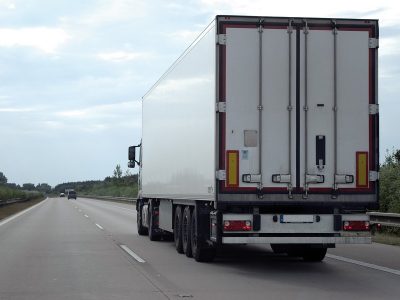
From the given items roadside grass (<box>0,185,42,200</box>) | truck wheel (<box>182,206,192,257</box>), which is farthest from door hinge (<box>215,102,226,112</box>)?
roadside grass (<box>0,185,42,200</box>)

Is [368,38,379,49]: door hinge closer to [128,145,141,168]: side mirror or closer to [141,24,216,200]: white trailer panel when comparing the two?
[141,24,216,200]: white trailer panel

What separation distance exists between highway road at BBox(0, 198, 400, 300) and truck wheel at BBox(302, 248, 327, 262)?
0.47ft

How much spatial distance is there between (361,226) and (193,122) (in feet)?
12.5

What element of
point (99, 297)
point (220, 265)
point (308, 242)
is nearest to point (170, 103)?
point (220, 265)

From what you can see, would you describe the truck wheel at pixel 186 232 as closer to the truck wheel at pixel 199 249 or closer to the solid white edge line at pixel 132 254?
the truck wheel at pixel 199 249

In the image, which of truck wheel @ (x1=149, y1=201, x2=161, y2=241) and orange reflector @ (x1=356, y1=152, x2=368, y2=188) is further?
truck wheel @ (x1=149, y1=201, x2=161, y2=241)

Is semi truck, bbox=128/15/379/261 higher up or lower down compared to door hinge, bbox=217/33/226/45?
lower down

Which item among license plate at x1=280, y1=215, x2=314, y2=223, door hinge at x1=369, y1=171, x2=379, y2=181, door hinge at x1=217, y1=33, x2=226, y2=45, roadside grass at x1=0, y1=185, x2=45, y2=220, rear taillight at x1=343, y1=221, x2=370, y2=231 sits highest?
door hinge at x1=217, y1=33, x2=226, y2=45

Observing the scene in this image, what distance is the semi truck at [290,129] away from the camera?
451 inches

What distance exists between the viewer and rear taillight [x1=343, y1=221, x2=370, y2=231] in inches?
462

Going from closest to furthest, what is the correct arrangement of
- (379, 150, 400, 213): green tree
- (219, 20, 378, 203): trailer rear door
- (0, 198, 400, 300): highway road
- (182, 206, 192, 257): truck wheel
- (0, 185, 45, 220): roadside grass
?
1. (0, 198, 400, 300): highway road
2. (219, 20, 378, 203): trailer rear door
3. (182, 206, 192, 257): truck wheel
4. (379, 150, 400, 213): green tree
5. (0, 185, 45, 220): roadside grass

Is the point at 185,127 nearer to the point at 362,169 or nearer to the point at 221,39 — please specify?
the point at 221,39

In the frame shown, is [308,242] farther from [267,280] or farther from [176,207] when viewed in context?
[176,207]

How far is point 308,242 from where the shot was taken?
11.5 meters
